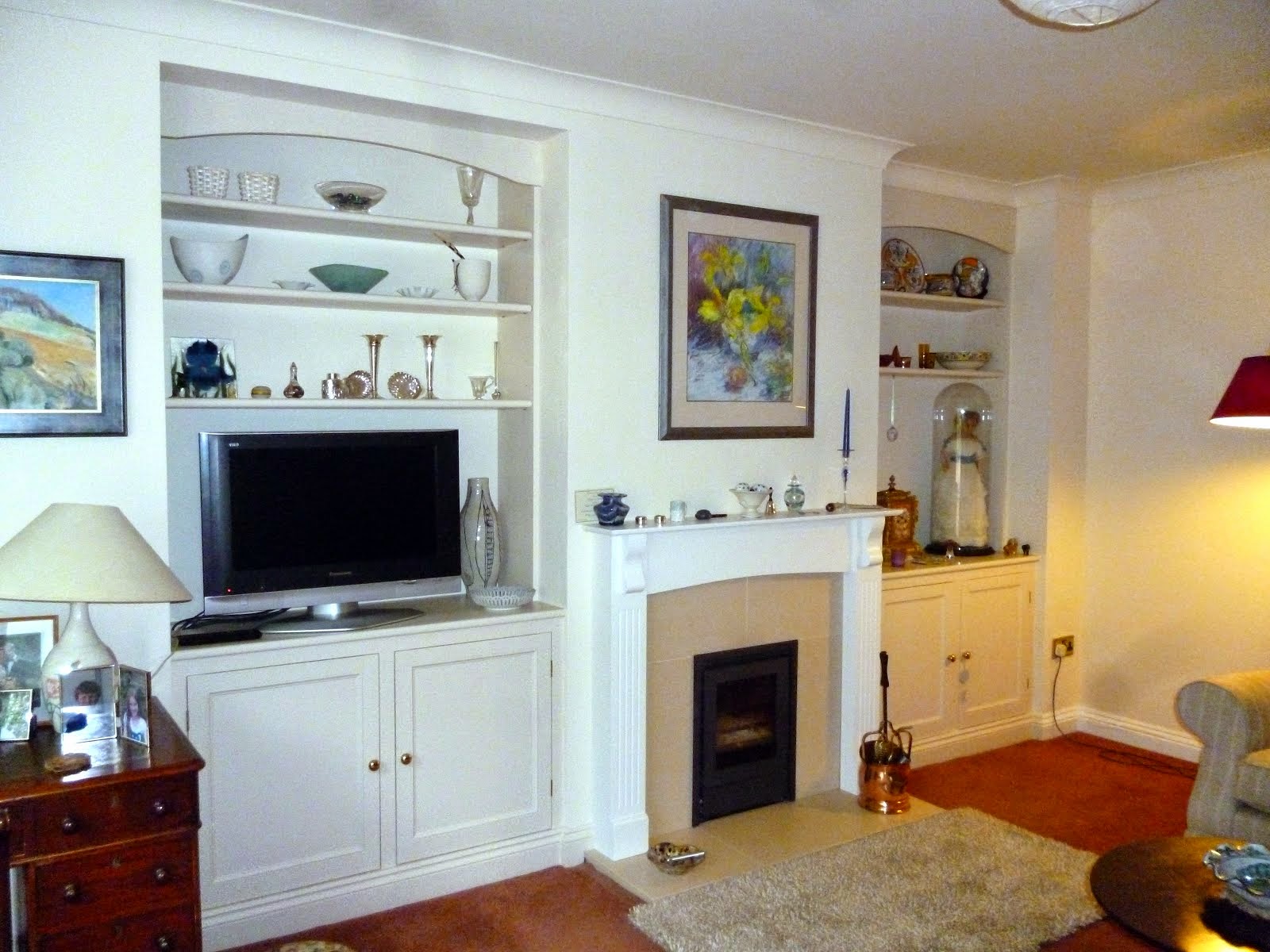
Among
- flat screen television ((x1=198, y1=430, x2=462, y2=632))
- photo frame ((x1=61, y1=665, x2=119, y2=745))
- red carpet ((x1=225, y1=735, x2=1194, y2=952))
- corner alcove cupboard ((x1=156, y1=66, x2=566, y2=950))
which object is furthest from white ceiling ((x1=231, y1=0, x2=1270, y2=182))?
red carpet ((x1=225, y1=735, x2=1194, y2=952))

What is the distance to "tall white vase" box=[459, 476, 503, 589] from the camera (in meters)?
3.38

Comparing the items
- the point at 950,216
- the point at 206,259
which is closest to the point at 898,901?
the point at 206,259

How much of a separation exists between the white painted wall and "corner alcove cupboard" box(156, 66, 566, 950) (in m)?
2.76

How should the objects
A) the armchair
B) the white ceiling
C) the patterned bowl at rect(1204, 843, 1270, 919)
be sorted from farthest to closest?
the armchair
the white ceiling
the patterned bowl at rect(1204, 843, 1270, 919)

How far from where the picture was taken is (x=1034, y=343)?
4613 millimetres

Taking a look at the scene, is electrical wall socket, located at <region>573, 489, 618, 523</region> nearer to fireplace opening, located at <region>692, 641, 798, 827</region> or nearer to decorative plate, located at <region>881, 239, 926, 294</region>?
fireplace opening, located at <region>692, 641, 798, 827</region>

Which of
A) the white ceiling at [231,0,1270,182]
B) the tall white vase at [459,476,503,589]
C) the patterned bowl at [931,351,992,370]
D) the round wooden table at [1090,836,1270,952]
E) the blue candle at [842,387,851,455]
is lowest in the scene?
the round wooden table at [1090,836,1270,952]

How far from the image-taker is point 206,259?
286cm

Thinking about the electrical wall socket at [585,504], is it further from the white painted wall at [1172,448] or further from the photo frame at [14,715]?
the white painted wall at [1172,448]

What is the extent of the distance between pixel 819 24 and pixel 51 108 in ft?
6.38

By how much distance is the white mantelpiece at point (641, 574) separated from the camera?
3.24 meters

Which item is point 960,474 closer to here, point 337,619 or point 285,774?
point 337,619

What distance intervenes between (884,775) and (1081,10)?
8.76ft

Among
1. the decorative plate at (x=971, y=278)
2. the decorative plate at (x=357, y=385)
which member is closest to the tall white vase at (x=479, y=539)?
the decorative plate at (x=357, y=385)
